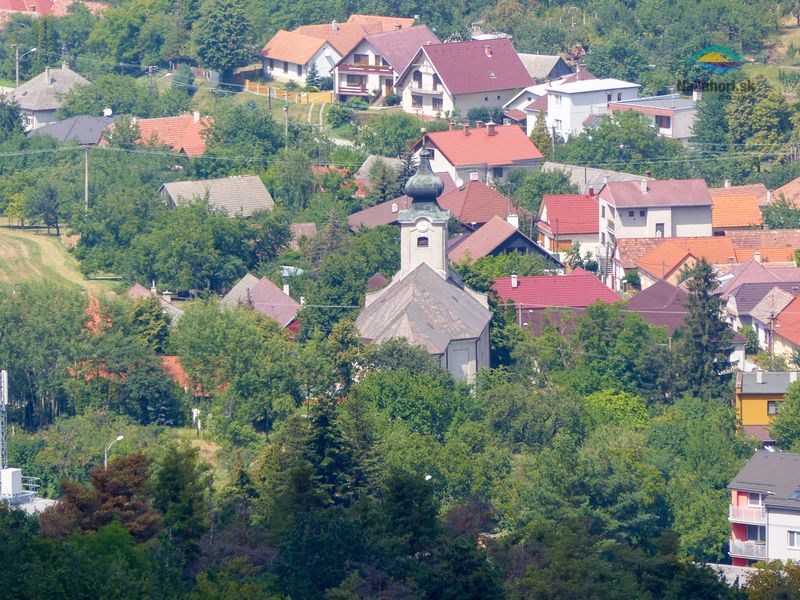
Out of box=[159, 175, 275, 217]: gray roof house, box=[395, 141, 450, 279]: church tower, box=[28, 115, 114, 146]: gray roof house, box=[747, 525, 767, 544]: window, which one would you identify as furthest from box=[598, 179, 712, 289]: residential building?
box=[747, 525, 767, 544]: window

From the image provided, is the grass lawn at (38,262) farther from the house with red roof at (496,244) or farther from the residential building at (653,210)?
the residential building at (653,210)

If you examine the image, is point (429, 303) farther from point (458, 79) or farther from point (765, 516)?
point (458, 79)

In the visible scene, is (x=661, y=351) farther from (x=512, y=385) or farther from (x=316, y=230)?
(x=316, y=230)

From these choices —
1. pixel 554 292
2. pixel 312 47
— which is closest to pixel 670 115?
pixel 312 47

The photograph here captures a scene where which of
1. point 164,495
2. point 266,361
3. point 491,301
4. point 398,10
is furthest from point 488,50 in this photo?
point 164,495

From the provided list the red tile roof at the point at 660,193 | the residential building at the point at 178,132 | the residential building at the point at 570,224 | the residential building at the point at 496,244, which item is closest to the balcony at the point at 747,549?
the residential building at the point at 496,244
